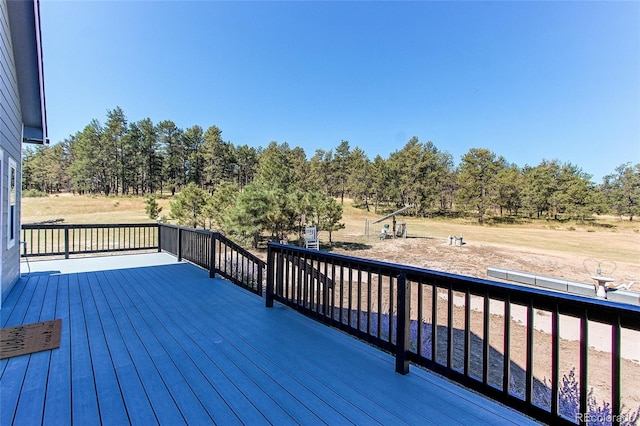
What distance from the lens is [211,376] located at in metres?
2.24

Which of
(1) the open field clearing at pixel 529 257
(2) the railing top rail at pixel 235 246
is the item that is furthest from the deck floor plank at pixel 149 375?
(1) the open field clearing at pixel 529 257

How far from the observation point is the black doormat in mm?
2638

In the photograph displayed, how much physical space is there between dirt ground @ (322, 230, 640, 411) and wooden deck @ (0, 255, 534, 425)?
3.25m

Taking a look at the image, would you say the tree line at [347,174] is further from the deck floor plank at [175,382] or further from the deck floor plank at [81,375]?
the deck floor plank at [175,382]

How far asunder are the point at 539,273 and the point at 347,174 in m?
31.8

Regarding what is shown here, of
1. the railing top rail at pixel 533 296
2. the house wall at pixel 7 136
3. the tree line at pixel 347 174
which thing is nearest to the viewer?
the railing top rail at pixel 533 296

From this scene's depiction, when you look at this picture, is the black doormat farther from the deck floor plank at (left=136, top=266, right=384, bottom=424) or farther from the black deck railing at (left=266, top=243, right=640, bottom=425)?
the black deck railing at (left=266, top=243, right=640, bottom=425)

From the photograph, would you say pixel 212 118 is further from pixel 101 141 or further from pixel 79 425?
pixel 79 425

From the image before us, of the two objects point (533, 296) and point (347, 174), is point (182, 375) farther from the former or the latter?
point (347, 174)

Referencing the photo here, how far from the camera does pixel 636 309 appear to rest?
1.26m

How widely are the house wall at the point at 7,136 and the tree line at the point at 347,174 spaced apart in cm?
2639

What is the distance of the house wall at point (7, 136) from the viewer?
3734 mm

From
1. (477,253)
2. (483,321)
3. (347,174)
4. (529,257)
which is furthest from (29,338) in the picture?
(347,174)

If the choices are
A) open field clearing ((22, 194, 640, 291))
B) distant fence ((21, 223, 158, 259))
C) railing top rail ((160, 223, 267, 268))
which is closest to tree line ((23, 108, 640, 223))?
open field clearing ((22, 194, 640, 291))
